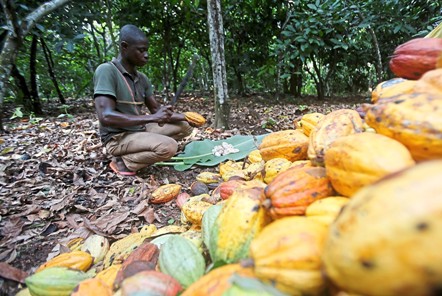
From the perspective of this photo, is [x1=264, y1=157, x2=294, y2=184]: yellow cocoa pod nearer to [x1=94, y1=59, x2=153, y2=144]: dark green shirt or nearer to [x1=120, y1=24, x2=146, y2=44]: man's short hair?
[x1=94, y1=59, x2=153, y2=144]: dark green shirt

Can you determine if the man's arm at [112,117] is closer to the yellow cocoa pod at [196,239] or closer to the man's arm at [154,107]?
the man's arm at [154,107]

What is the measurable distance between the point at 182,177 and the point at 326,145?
238cm

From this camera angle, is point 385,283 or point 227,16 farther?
point 227,16

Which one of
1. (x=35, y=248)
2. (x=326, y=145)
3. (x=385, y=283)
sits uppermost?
(x=326, y=145)

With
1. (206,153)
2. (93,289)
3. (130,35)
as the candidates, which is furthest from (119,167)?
(93,289)

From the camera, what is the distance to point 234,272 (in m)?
0.70

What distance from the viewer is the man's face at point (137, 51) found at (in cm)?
302

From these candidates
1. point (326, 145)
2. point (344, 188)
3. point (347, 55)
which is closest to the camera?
point (344, 188)

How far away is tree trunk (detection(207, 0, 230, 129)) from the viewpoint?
4129 millimetres

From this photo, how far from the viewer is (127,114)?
304 centimetres

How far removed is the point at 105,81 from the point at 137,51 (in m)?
Result: 0.50

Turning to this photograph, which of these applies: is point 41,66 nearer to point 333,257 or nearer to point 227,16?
point 227,16

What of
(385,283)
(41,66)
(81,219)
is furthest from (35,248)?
(41,66)

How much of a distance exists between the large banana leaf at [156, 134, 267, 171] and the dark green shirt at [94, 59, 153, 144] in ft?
2.10
